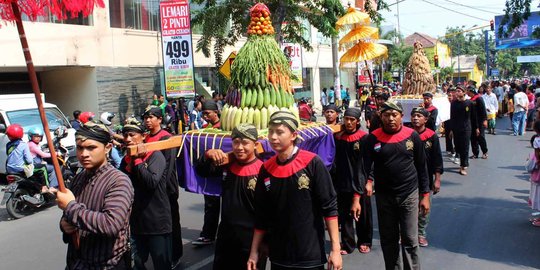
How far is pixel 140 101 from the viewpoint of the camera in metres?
17.9

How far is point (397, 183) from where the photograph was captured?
4.69m

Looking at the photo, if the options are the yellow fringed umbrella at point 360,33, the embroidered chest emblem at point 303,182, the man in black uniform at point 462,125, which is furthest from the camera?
the man in black uniform at point 462,125

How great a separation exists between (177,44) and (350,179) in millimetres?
6761

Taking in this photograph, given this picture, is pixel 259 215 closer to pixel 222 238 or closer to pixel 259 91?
Result: pixel 222 238

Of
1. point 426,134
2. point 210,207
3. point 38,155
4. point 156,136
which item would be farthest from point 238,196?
point 38,155

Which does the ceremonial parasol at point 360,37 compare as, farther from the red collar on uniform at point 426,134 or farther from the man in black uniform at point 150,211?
the man in black uniform at point 150,211

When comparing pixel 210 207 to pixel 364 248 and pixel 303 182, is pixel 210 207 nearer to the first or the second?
pixel 364 248

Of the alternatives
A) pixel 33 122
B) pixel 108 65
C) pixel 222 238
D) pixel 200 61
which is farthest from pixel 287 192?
pixel 200 61

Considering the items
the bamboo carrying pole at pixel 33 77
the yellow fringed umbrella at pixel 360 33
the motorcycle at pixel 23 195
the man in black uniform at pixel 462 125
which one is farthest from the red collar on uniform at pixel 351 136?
the man in black uniform at pixel 462 125

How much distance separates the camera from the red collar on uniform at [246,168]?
3896 mm

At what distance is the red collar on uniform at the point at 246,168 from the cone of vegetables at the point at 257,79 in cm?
75

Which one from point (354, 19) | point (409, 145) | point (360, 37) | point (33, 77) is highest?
point (354, 19)

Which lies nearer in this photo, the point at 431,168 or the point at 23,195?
the point at 431,168

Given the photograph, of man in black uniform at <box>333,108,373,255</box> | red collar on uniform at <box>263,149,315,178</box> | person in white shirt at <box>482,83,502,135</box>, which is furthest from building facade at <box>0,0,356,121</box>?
red collar on uniform at <box>263,149,315,178</box>
